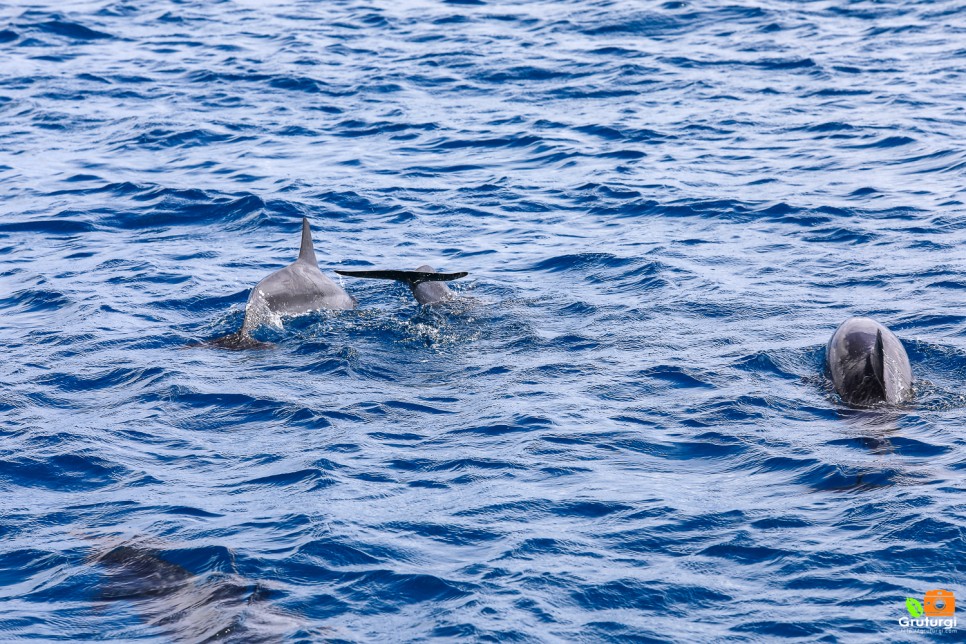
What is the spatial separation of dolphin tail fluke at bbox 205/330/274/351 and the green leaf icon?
8379mm

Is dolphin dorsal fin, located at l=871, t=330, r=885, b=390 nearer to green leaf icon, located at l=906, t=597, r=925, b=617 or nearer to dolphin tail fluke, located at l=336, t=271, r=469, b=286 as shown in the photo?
green leaf icon, located at l=906, t=597, r=925, b=617

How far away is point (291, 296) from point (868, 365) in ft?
23.8

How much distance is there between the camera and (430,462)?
444 inches

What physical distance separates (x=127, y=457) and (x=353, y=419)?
2296mm

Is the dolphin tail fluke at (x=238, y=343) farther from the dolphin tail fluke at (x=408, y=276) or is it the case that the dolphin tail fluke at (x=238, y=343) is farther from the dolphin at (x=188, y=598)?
the dolphin at (x=188, y=598)

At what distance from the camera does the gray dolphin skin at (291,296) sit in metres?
14.6

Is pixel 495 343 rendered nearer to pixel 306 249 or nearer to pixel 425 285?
pixel 425 285

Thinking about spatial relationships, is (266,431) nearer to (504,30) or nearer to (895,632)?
(895,632)

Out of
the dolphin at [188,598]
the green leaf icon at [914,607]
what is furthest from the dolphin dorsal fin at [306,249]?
the green leaf icon at [914,607]

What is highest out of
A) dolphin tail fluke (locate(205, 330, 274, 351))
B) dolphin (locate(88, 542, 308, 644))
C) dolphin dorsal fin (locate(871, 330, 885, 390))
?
dolphin dorsal fin (locate(871, 330, 885, 390))

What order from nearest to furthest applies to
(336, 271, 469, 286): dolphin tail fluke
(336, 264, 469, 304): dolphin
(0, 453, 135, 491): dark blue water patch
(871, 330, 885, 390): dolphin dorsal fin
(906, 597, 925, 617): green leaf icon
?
(906, 597, 925, 617): green leaf icon, (0, 453, 135, 491): dark blue water patch, (871, 330, 885, 390): dolphin dorsal fin, (336, 271, 469, 286): dolphin tail fluke, (336, 264, 469, 304): dolphin

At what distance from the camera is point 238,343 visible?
14.4m

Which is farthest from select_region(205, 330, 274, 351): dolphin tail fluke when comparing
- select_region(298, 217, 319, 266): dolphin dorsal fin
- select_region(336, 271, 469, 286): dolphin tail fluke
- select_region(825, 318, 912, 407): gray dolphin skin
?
select_region(825, 318, 912, 407): gray dolphin skin

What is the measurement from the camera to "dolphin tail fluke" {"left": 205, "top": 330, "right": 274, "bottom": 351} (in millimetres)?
14406
